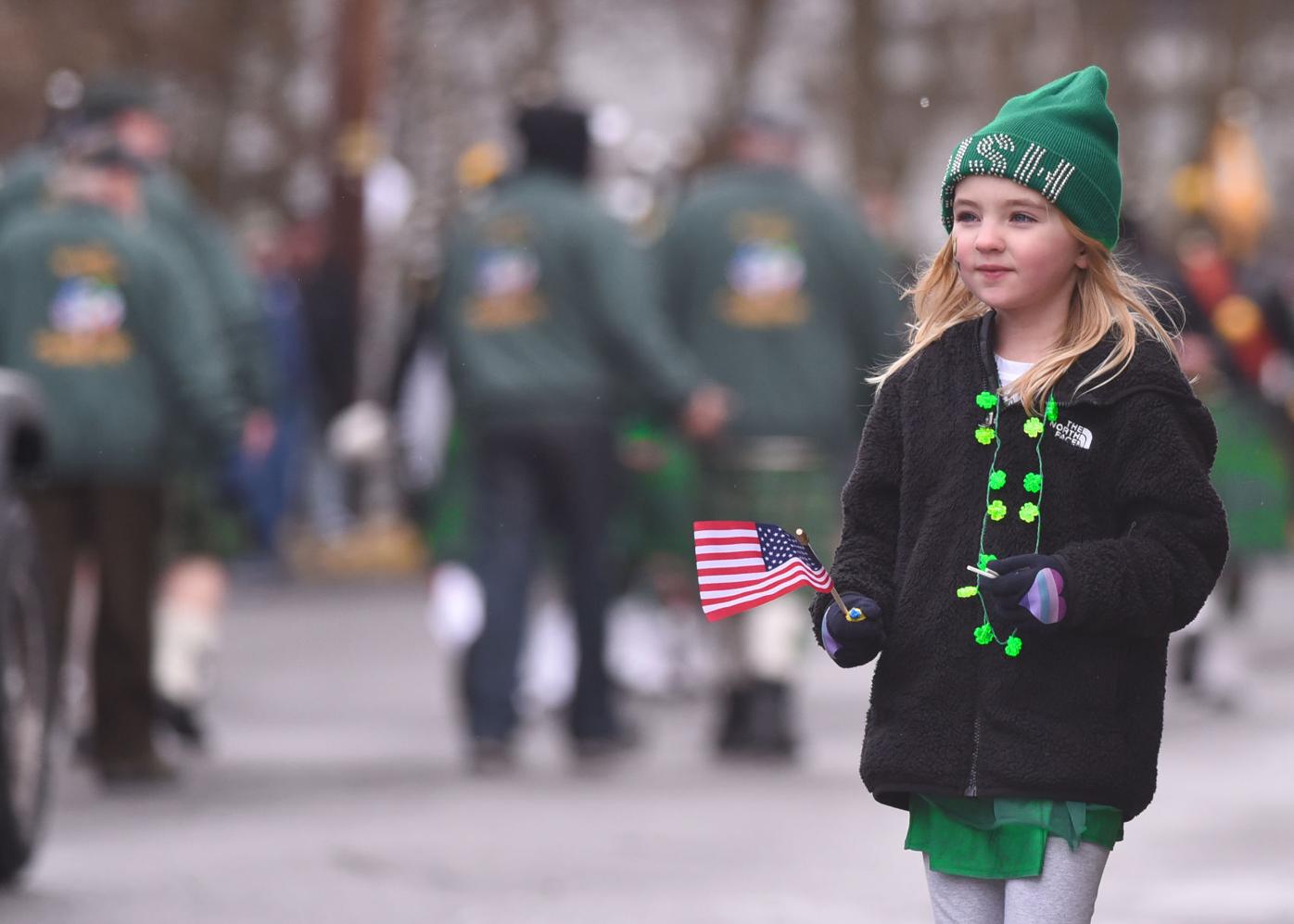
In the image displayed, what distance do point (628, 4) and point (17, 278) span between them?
25276 mm

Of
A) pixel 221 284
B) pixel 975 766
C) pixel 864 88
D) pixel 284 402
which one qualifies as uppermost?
pixel 864 88

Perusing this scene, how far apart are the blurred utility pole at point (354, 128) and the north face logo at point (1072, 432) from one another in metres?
16.4

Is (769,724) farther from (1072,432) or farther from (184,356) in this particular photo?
(1072,432)

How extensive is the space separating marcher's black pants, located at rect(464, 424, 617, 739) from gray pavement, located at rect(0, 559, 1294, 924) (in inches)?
9.9

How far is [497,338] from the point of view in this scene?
32.9ft

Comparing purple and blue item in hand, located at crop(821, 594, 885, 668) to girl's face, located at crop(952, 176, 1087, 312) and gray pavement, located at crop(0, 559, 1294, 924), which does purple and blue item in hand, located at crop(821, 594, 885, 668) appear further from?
gray pavement, located at crop(0, 559, 1294, 924)

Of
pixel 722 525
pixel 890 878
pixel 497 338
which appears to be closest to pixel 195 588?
pixel 497 338

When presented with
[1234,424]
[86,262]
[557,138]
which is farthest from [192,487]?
[1234,424]

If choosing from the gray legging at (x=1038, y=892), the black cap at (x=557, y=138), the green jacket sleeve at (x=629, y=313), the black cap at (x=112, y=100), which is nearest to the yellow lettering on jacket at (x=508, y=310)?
the green jacket sleeve at (x=629, y=313)

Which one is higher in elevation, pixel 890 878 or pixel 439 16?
pixel 439 16

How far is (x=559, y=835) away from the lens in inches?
336

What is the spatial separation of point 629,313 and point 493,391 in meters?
0.51

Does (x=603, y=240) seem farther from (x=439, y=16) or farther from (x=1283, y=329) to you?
(x=439, y=16)

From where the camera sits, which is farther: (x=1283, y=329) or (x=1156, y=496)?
(x=1283, y=329)
